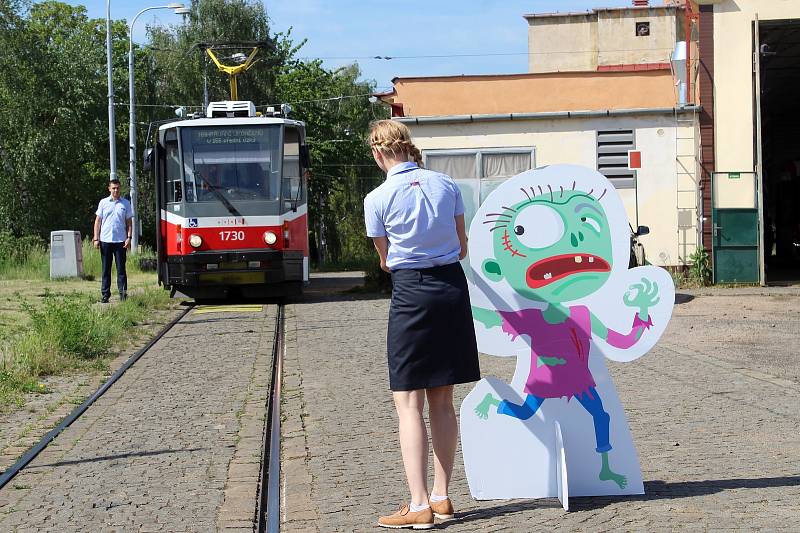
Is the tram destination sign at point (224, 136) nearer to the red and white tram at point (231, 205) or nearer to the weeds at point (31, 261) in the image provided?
the red and white tram at point (231, 205)

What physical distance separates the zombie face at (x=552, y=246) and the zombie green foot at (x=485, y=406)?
0.57m

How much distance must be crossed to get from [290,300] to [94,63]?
37752mm

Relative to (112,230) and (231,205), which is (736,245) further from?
(112,230)

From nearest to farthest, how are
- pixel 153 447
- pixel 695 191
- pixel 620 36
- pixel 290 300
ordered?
pixel 153 447, pixel 290 300, pixel 695 191, pixel 620 36

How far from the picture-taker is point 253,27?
56.0m

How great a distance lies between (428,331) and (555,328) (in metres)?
0.91

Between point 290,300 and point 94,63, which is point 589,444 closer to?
point 290,300

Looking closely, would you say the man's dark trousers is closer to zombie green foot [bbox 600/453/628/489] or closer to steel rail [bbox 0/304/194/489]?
steel rail [bbox 0/304/194/489]

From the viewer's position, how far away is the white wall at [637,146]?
25219 mm

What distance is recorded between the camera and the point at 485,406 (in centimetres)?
596

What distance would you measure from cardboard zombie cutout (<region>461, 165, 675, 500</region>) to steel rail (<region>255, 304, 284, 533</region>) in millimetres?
1031

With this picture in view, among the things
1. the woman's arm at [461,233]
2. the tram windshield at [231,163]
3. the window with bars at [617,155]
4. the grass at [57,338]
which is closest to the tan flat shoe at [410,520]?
the woman's arm at [461,233]

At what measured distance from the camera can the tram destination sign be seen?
808 inches

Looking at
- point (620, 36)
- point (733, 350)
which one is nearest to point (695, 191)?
point (733, 350)
